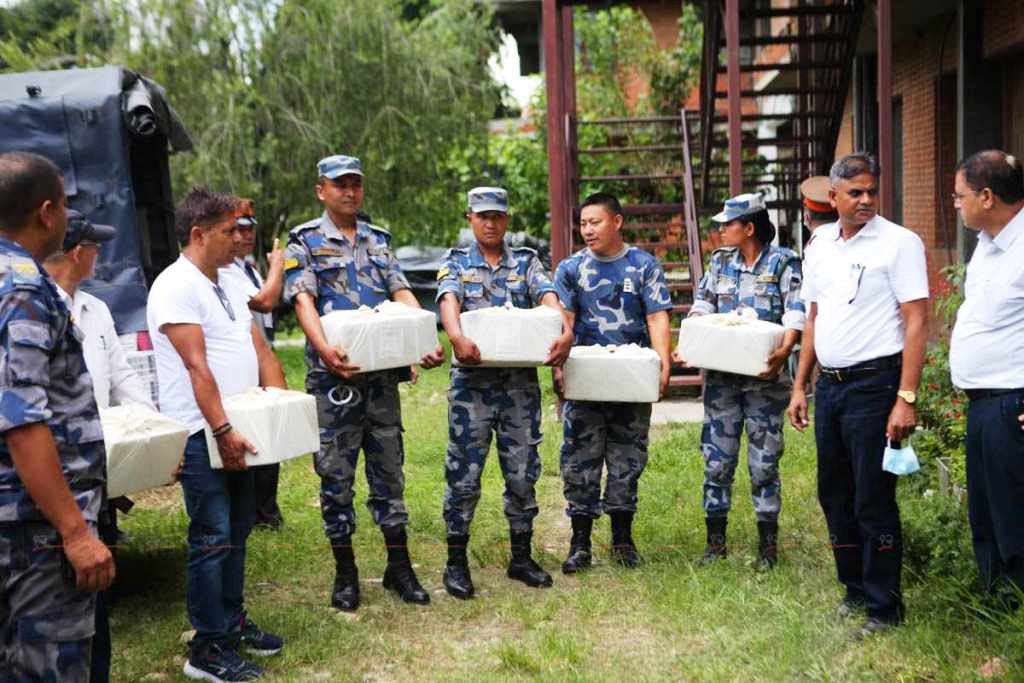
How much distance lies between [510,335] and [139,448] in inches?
69.3

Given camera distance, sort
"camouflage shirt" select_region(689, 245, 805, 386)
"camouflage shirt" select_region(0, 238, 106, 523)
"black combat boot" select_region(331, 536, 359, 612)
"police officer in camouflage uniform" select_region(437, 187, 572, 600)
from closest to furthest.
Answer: "camouflage shirt" select_region(0, 238, 106, 523) < "black combat boot" select_region(331, 536, 359, 612) < "police officer in camouflage uniform" select_region(437, 187, 572, 600) < "camouflage shirt" select_region(689, 245, 805, 386)

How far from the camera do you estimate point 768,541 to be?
574 cm

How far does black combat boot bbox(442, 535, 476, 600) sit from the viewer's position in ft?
18.1

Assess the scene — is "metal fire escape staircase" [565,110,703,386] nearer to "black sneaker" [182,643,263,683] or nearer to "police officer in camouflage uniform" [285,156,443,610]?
"police officer in camouflage uniform" [285,156,443,610]

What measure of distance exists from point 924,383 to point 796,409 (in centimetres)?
219

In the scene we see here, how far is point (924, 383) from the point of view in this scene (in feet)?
22.7

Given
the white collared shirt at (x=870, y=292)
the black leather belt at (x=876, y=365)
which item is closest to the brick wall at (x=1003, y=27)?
the white collared shirt at (x=870, y=292)

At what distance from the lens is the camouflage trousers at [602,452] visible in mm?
5824

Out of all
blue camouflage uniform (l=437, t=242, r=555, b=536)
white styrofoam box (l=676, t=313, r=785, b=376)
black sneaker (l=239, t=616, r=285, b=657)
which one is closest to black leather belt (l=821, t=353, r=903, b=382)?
white styrofoam box (l=676, t=313, r=785, b=376)

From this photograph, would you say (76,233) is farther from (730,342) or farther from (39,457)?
(730,342)

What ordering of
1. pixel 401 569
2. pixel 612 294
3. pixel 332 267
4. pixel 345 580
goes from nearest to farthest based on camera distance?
pixel 332 267 < pixel 345 580 < pixel 401 569 < pixel 612 294

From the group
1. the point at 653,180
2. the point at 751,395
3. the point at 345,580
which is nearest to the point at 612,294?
the point at 751,395

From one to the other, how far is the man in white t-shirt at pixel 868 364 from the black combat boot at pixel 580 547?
1507mm

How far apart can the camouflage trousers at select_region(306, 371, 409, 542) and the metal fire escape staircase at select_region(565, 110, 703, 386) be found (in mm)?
5772
